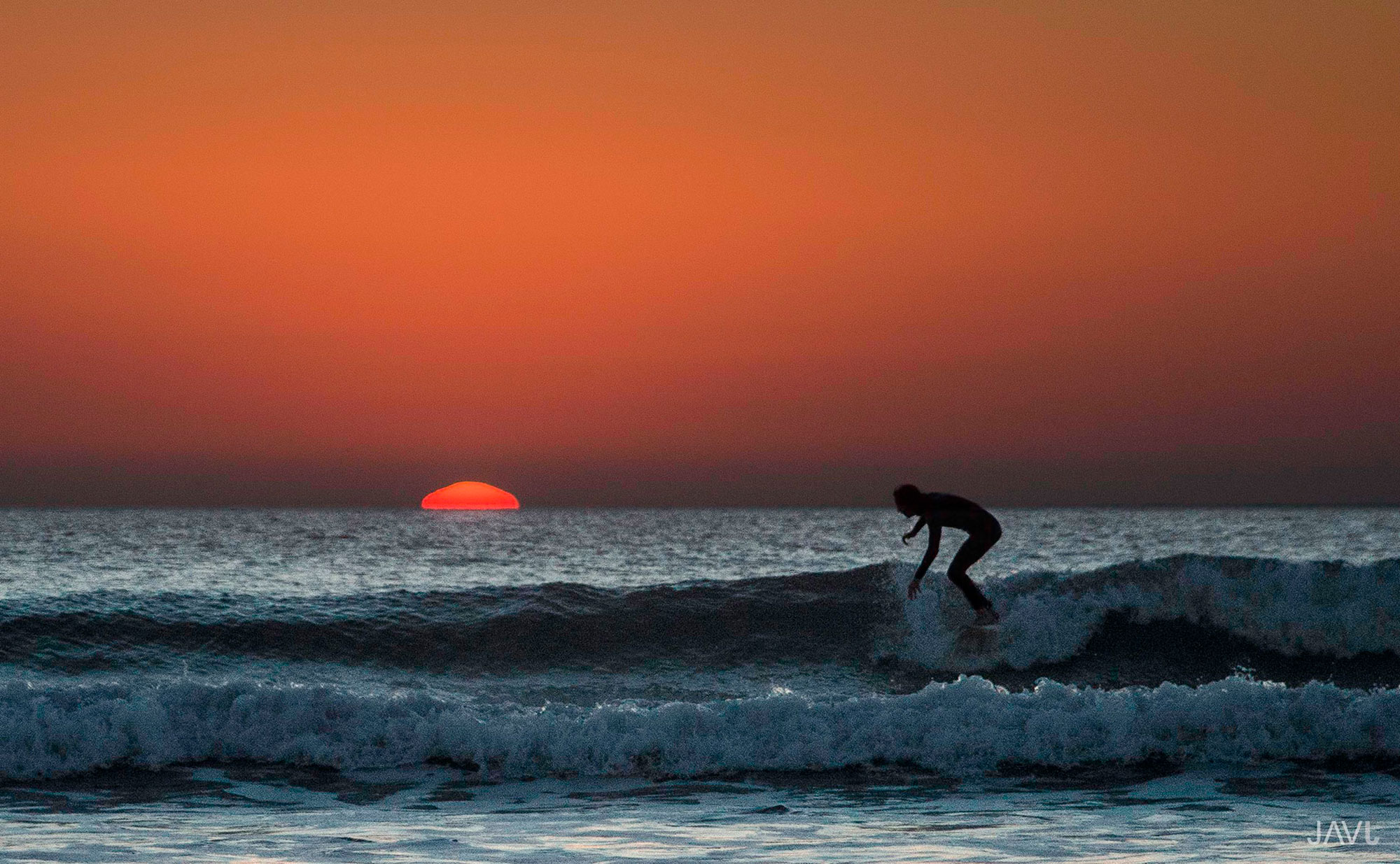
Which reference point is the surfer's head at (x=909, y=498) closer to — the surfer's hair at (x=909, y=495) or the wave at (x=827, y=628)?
the surfer's hair at (x=909, y=495)

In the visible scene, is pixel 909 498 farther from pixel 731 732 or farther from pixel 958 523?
pixel 731 732

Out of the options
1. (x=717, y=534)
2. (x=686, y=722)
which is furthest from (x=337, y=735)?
(x=717, y=534)

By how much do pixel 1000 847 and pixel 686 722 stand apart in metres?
3.76

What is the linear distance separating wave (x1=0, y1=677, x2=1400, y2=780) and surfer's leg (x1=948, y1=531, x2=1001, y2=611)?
208cm

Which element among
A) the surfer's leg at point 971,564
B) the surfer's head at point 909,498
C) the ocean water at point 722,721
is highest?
the surfer's head at point 909,498

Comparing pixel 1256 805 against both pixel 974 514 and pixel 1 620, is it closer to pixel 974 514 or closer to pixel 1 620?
pixel 974 514

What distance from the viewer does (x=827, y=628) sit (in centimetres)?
1700

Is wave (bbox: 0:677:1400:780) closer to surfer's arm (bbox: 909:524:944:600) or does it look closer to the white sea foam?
surfer's arm (bbox: 909:524:944:600)

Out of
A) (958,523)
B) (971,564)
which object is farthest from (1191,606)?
(958,523)

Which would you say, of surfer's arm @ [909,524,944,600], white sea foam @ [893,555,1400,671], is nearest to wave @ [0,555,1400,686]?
white sea foam @ [893,555,1400,671]

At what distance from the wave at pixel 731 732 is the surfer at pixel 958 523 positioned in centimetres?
195

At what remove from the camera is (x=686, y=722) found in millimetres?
10789

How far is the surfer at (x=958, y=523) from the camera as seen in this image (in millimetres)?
12539

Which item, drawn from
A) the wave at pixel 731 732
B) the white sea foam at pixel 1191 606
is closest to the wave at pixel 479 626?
the white sea foam at pixel 1191 606
